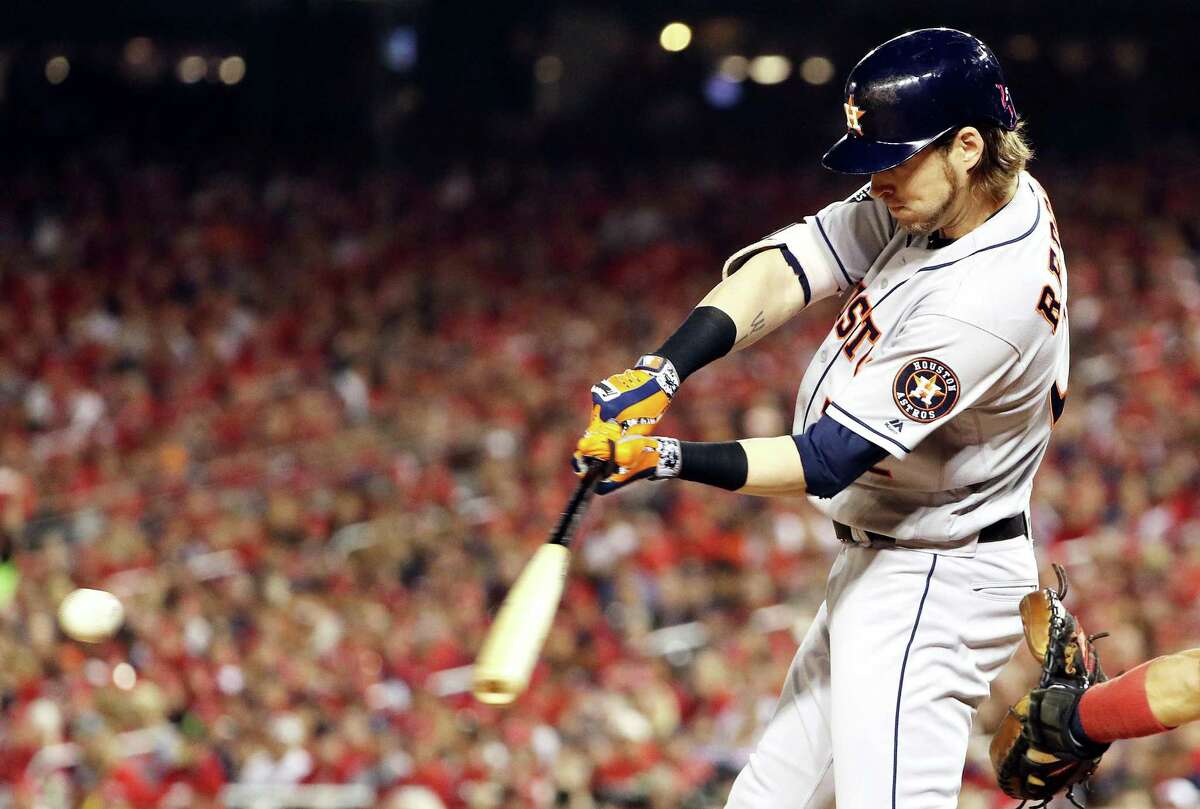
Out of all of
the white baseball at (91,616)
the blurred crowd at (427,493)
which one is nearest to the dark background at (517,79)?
the blurred crowd at (427,493)

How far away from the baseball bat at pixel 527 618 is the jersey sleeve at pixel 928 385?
435mm

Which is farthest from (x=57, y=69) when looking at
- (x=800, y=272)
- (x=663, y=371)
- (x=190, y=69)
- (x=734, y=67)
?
(x=663, y=371)

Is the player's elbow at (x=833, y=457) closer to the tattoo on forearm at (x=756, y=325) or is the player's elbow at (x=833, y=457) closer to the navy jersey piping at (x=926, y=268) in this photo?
the navy jersey piping at (x=926, y=268)

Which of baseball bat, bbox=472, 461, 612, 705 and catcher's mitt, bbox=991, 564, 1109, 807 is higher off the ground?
baseball bat, bbox=472, 461, 612, 705

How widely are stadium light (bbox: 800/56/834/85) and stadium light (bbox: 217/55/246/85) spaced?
5942 millimetres

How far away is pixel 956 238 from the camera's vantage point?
2613mm

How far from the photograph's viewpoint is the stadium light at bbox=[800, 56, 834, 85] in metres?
15.8

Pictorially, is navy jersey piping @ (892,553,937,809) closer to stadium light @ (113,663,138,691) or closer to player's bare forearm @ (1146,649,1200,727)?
player's bare forearm @ (1146,649,1200,727)

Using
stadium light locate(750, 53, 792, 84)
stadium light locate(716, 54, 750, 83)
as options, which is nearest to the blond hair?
stadium light locate(750, 53, 792, 84)

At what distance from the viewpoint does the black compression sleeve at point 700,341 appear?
8.83 ft

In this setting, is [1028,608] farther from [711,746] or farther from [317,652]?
[317,652]

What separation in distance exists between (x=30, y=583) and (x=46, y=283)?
4.13 m

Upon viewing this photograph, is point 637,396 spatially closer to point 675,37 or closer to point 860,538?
point 860,538

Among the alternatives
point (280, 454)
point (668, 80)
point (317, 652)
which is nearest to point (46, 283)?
point (280, 454)
